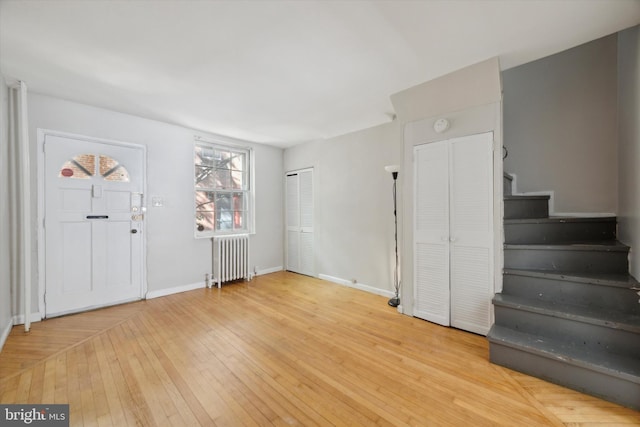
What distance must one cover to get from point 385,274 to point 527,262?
5.64 feet

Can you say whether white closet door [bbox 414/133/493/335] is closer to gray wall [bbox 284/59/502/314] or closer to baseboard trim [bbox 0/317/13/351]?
gray wall [bbox 284/59/502/314]

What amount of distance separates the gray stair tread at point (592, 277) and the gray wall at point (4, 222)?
4.80 meters

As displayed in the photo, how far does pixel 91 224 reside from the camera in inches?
126

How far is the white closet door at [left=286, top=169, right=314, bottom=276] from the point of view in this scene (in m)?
4.84

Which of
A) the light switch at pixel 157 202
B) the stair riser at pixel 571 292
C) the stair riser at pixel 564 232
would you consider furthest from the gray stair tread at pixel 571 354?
the light switch at pixel 157 202

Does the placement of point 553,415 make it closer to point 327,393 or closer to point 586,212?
point 327,393

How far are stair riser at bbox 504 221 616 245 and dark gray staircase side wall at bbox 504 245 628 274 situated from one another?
0.24 m

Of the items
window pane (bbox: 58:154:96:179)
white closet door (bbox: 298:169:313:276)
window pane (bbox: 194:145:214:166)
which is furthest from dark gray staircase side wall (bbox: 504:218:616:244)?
window pane (bbox: 58:154:96:179)

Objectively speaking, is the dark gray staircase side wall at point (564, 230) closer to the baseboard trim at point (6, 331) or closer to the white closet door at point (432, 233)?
the white closet door at point (432, 233)

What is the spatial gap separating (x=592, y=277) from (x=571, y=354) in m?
0.64

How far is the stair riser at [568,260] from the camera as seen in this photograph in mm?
2062

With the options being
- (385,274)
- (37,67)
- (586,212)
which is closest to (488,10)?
(586,212)

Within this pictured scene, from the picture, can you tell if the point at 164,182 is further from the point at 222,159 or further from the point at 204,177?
the point at 222,159

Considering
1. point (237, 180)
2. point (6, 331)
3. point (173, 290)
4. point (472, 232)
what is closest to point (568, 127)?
point (472, 232)
